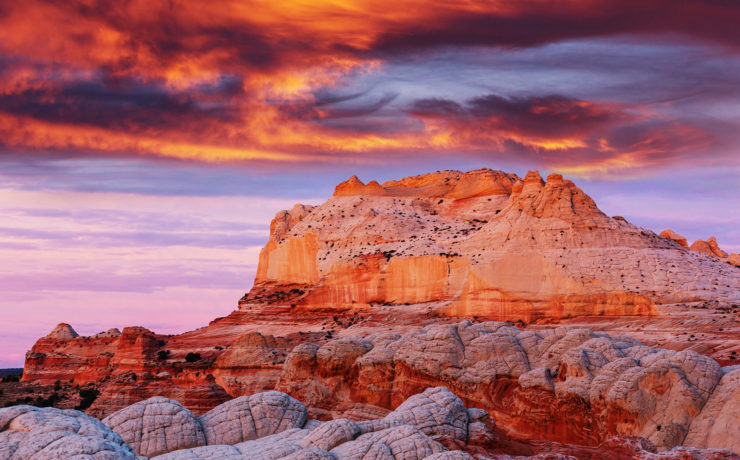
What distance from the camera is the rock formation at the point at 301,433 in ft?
76.9

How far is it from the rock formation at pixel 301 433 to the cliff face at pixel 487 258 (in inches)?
1822

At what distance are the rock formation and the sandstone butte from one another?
1511 millimetres

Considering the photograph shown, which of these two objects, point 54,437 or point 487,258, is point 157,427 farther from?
point 487,258

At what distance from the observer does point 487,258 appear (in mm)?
83250

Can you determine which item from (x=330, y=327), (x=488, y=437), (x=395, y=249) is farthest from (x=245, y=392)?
(x=488, y=437)

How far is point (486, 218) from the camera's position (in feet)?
358

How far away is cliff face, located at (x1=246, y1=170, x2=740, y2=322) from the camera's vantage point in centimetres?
7512

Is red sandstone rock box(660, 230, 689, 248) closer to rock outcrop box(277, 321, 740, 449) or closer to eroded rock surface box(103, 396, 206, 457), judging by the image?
rock outcrop box(277, 321, 740, 449)

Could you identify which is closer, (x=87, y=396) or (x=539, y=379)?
(x=539, y=379)

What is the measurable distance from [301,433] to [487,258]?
58269 mm

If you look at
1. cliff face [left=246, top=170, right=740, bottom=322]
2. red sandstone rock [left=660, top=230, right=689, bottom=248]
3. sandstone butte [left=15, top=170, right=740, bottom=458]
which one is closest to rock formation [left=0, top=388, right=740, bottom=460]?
sandstone butte [left=15, top=170, right=740, bottom=458]

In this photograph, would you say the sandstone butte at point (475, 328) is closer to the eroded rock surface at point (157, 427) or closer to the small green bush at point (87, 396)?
the small green bush at point (87, 396)

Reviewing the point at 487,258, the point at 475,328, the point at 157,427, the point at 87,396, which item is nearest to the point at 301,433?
the point at 157,427

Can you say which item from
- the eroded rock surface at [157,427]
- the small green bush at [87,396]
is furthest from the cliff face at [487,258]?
the eroded rock surface at [157,427]
